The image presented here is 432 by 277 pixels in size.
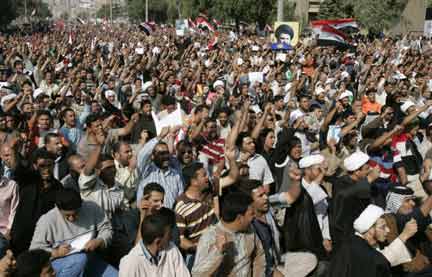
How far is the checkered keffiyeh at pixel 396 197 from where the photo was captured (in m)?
5.91

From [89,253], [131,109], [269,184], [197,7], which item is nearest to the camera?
[89,253]

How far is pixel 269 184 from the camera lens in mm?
6020

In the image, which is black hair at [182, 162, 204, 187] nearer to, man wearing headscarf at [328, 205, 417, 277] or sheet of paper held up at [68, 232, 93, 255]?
sheet of paper held up at [68, 232, 93, 255]

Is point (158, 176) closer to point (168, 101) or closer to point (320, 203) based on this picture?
point (320, 203)

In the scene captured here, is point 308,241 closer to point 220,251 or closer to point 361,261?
point 361,261

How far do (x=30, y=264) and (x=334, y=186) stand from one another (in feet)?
10.6

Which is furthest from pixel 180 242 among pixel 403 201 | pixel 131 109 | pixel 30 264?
pixel 131 109

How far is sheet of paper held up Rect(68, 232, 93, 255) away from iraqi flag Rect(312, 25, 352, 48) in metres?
12.8

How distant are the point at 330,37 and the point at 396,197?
418 inches

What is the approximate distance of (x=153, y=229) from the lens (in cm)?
365

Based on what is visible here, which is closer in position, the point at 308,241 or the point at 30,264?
the point at 30,264

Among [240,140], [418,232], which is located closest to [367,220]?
[418,232]

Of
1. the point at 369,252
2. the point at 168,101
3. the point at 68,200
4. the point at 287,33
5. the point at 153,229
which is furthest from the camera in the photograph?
the point at 287,33

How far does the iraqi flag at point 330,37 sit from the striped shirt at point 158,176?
444 inches
